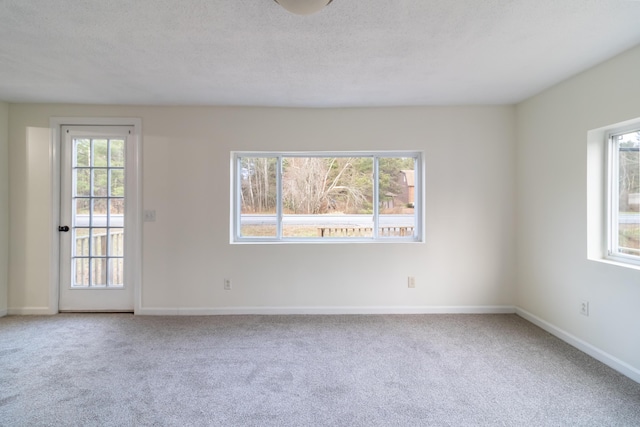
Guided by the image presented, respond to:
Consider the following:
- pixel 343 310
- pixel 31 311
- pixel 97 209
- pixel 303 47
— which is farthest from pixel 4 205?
pixel 343 310

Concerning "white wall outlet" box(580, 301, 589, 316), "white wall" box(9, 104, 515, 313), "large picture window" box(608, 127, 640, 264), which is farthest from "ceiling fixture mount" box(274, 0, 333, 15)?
"white wall outlet" box(580, 301, 589, 316)

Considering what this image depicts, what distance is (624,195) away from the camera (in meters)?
2.43

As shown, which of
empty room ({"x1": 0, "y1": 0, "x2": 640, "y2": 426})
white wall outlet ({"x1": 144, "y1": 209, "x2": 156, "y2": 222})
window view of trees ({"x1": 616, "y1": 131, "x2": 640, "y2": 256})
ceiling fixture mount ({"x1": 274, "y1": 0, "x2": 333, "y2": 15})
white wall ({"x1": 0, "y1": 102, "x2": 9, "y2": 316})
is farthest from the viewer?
white wall outlet ({"x1": 144, "y1": 209, "x2": 156, "y2": 222})

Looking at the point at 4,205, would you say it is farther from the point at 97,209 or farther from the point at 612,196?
the point at 612,196

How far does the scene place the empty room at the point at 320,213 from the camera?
6.17ft

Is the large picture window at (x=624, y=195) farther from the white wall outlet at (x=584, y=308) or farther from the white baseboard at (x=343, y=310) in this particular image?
the white baseboard at (x=343, y=310)

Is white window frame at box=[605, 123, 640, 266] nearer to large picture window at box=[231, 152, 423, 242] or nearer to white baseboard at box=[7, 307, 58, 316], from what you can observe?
large picture window at box=[231, 152, 423, 242]

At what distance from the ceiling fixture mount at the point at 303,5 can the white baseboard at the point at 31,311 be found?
3938 millimetres

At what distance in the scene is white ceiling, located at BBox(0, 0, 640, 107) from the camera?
5.71ft

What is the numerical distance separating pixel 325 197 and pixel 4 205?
348 centimetres

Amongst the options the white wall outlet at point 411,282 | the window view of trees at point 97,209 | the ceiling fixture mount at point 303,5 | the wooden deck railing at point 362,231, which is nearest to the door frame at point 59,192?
the window view of trees at point 97,209

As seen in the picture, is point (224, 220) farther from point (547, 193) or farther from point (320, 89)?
point (547, 193)

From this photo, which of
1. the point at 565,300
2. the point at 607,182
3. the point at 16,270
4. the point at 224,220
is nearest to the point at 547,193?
the point at 607,182

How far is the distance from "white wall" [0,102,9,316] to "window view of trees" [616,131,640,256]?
19.2 ft
